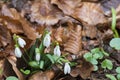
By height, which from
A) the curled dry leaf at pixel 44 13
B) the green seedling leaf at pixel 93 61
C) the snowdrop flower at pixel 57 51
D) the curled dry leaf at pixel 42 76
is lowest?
the curled dry leaf at pixel 42 76

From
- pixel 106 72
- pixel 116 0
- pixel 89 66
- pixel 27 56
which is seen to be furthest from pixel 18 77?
pixel 116 0

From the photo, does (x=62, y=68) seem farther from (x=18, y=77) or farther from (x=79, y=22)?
(x=79, y=22)

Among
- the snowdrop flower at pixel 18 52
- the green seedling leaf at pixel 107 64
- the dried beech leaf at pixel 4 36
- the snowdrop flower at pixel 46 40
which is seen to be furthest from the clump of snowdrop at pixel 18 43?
the green seedling leaf at pixel 107 64

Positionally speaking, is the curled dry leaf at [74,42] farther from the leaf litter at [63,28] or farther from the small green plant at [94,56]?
the small green plant at [94,56]

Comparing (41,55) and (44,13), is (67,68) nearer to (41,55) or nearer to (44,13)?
(41,55)

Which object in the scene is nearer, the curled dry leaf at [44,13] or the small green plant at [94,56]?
the small green plant at [94,56]

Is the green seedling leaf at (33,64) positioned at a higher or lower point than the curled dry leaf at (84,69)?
higher

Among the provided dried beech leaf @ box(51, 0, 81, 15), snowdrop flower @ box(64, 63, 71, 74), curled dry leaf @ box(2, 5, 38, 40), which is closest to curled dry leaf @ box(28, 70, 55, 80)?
snowdrop flower @ box(64, 63, 71, 74)

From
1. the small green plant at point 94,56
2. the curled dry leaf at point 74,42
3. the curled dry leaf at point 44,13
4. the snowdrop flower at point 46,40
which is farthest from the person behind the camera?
the curled dry leaf at point 44,13
